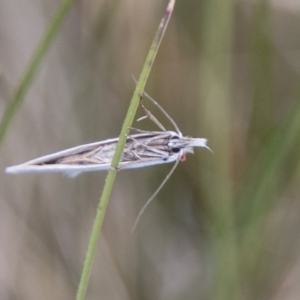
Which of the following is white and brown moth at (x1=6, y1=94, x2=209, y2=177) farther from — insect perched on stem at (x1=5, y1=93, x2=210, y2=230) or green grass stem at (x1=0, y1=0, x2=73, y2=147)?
green grass stem at (x1=0, y1=0, x2=73, y2=147)

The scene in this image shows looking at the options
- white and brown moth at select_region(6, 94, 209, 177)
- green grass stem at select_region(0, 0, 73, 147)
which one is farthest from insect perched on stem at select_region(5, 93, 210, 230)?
green grass stem at select_region(0, 0, 73, 147)

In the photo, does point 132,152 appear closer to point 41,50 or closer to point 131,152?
point 131,152

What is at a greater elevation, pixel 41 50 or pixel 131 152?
pixel 41 50

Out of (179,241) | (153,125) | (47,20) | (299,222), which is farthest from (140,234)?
(47,20)

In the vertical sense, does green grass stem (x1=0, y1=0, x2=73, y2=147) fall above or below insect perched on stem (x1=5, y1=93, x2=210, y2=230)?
above

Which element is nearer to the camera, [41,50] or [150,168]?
[41,50]

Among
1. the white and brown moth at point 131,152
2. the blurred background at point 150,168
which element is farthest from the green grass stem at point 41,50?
the blurred background at point 150,168

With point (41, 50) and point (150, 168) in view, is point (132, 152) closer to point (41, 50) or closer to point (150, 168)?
point (41, 50)

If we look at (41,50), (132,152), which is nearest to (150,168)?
(132,152)

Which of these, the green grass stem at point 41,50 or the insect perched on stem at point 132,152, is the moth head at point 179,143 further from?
the green grass stem at point 41,50
